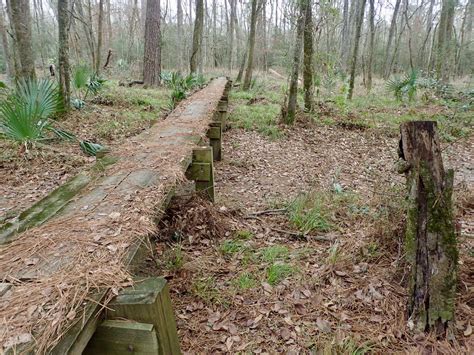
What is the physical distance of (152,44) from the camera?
44.8 feet

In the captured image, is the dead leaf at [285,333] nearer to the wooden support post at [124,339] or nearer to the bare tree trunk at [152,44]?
the wooden support post at [124,339]

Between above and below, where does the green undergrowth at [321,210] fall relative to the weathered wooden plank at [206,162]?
below

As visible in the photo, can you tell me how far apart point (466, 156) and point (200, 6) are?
12.3m

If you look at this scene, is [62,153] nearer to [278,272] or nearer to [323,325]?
[278,272]

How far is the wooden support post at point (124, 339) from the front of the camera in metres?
1.56

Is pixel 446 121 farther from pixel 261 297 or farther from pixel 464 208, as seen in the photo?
pixel 261 297

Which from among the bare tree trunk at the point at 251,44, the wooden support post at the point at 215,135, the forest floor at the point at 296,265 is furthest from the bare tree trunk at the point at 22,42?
the bare tree trunk at the point at 251,44

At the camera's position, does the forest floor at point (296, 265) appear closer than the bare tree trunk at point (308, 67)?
Yes

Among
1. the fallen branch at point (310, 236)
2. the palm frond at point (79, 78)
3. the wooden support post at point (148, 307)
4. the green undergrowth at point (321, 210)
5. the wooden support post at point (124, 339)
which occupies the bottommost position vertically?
the fallen branch at point (310, 236)

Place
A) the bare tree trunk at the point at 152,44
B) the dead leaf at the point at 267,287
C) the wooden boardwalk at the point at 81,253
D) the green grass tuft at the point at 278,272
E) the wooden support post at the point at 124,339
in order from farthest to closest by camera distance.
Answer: the bare tree trunk at the point at 152,44 < the green grass tuft at the point at 278,272 < the dead leaf at the point at 267,287 < the wooden support post at the point at 124,339 < the wooden boardwalk at the point at 81,253

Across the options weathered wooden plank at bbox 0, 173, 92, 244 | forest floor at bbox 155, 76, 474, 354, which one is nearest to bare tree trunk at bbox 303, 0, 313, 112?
forest floor at bbox 155, 76, 474, 354

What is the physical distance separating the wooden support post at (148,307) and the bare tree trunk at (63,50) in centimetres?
688

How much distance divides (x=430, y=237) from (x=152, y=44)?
13570mm

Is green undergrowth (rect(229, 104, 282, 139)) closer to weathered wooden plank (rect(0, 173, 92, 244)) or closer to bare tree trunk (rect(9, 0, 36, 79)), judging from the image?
bare tree trunk (rect(9, 0, 36, 79))
